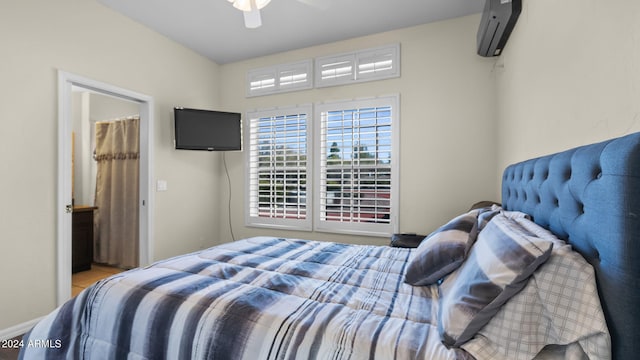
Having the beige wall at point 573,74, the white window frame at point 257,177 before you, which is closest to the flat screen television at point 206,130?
the white window frame at point 257,177

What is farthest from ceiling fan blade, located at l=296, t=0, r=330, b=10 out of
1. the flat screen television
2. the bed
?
the bed

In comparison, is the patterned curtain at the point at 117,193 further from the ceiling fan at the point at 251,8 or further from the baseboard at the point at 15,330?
the ceiling fan at the point at 251,8

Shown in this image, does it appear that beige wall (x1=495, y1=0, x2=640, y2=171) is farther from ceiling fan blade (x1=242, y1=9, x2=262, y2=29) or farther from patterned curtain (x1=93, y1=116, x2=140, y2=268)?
patterned curtain (x1=93, y1=116, x2=140, y2=268)

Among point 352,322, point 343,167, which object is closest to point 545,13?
point 352,322

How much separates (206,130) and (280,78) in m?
1.21

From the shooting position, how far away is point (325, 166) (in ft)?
11.7

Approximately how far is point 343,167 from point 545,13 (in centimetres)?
228

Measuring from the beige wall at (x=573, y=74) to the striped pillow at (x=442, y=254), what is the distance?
0.63m

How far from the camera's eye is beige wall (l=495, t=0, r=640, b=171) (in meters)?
0.93

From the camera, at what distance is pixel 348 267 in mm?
1724

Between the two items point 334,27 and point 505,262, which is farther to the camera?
point 334,27

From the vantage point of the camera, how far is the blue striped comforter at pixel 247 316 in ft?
3.20

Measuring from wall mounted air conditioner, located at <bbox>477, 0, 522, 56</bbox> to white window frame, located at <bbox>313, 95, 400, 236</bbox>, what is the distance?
0.98 m

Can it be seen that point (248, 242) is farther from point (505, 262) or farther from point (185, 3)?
point (185, 3)
